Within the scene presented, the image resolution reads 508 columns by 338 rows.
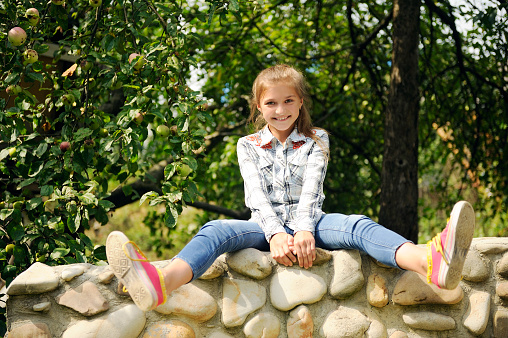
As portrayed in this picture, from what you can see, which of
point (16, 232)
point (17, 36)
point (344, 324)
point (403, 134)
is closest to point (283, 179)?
point (344, 324)

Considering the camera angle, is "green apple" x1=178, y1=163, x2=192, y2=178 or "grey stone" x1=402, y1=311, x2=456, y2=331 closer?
"grey stone" x1=402, y1=311, x2=456, y2=331

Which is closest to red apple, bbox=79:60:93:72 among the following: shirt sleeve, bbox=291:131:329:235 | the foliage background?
the foliage background

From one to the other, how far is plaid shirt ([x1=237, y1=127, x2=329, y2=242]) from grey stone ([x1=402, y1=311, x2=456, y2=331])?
1.58 ft

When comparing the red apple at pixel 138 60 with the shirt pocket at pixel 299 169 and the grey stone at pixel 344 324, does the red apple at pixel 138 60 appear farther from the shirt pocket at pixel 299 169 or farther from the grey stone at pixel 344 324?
the grey stone at pixel 344 324

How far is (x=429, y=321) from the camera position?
185 centimetres

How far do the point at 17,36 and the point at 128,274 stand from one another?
116 cm

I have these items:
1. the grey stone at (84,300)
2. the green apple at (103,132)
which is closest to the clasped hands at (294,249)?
the grey stone at (84,300)

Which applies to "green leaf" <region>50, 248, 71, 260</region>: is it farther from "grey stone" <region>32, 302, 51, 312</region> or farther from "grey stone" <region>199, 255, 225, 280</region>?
"grey stone" <region>199, 255, 225, 280</region>

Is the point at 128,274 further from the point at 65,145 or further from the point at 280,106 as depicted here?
the point at 280,106

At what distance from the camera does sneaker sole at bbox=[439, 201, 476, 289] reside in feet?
5.03

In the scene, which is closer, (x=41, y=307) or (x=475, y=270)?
(x=41, y=307)

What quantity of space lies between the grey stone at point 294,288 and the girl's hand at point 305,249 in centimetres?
5

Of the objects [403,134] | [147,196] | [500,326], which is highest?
[403,134]

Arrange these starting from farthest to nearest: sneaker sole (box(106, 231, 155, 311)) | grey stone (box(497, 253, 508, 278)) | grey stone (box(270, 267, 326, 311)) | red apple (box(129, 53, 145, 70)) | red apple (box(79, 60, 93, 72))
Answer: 1. red apple (box(79, 60, 93, 72))
2. red apple (box(129, 53, 145, 70))
3. grey stone (box(497, 253, 508, 278))
4. grey stone (box(270, 267, 326, 311))
5. sneaker sole (box(106, 231, 155, 311))
